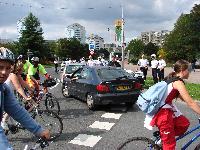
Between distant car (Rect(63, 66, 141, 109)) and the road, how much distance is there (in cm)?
36

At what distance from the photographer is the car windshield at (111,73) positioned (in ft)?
44.1

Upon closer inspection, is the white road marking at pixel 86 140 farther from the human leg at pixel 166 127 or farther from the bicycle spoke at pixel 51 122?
the human leg at pixel 166 127

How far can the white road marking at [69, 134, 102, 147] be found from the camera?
332 inches

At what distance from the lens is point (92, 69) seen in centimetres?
1413

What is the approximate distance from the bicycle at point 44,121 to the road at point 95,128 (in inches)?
9.3

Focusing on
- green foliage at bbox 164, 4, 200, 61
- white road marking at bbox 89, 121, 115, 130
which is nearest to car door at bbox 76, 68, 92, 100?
white road marking at bbox 89, 121, 115, 130

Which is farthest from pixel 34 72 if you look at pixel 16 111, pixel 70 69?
pixel 16 111

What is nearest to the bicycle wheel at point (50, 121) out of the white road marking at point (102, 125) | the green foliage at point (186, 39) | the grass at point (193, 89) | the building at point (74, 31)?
the white road marking at point (102, 125)

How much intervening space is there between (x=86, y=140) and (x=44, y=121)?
1047 mm

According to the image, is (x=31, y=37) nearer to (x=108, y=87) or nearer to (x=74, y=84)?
(x=74, y=84)

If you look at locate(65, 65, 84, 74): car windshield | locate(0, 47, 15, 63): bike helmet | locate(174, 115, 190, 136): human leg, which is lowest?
locate(65, 65, 84, 74): car windshield

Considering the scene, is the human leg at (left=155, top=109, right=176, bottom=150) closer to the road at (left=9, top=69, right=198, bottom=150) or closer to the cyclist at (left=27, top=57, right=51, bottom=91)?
the road at (left=9, top=69, right=198, bottom=150)

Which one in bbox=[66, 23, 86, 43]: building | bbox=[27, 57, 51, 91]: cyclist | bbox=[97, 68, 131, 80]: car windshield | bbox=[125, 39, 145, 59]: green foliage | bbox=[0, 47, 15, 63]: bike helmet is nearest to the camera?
bbox=[0, 47, 15, 63]: bike helmet

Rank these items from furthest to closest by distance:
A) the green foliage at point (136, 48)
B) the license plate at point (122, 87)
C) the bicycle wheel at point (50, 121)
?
the green foliage at point (136, 48) < the license plate at point (122, 87) < the bicycle wheel at point (50, 121)
